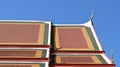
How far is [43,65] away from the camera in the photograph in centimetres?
1459

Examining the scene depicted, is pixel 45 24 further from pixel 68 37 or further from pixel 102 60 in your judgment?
pixel 102 60

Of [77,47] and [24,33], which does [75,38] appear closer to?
[77,47]

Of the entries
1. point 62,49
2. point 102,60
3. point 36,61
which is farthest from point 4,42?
point 102,60

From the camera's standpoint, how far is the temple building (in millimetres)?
15047

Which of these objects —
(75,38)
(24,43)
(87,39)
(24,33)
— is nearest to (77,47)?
(87,39)

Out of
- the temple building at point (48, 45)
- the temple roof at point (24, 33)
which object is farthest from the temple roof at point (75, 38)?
the temple roof at point (24, 33)

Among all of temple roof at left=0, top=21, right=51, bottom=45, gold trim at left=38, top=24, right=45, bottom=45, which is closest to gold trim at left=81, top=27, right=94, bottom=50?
temple roof at left=0, top=21, right=51, bottom=45

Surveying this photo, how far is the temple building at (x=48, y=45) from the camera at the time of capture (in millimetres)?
15047

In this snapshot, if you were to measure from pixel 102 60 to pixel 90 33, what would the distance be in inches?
203

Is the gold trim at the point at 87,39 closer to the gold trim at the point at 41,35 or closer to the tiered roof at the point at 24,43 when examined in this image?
the tiered roof at the point at 24,43

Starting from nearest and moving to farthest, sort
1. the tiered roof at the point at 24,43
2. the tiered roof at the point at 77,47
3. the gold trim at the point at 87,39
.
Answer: the tiered roof at the point at 24,43 < the tiered roof at the point at 77,47 < the gold trim at the point at 87,39

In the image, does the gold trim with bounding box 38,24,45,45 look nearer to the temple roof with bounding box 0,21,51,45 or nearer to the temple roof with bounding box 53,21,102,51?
the temple roof with bounding box 0,21,51,45

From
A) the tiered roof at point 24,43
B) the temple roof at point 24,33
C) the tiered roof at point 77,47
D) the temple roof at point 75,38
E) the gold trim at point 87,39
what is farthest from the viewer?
the gold trim at point 87,39

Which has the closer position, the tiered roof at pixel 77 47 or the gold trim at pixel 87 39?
the tiered roof at pixel 77 47
